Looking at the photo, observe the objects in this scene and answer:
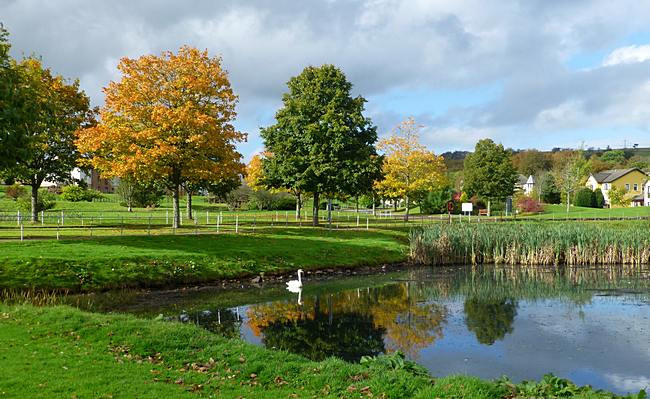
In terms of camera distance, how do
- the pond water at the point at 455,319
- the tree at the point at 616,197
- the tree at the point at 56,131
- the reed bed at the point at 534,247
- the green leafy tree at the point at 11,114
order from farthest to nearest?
the tree at the point at 616,197 < the tree at the point at 56,131 < the reed bed at the point at 534,247 < the green leafy tree at the point at 11,114 < the pond water at the point at 455,319

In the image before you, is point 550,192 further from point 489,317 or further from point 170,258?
point 170,258

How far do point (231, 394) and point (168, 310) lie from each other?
38.4 ft

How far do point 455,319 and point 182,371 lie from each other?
11602mm

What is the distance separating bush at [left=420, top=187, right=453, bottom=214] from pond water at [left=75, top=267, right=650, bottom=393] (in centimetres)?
5141

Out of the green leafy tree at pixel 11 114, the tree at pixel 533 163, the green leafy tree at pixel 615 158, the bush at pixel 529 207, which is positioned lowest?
the bush at pixel 529 207

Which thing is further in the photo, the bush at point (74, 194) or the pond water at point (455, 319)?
the bush at point (74, 194)

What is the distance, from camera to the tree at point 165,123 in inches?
1364

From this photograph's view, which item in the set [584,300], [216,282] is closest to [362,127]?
[216,282]

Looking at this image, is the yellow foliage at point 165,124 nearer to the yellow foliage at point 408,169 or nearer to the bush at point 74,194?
the yellow foliage at point 408,169

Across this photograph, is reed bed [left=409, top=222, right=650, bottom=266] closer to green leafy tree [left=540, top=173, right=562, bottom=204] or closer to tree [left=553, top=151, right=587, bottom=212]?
tree [left=553, top=151, right=587, bottom=212]

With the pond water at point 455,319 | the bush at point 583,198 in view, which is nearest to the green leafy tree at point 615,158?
the bush at point 583,198

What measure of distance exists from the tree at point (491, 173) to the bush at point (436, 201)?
9746 mm

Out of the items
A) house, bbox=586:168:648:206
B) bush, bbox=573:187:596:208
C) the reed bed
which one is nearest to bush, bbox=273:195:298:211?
bush, bbox=573:187:596:208

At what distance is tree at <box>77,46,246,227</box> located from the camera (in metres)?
34.7
